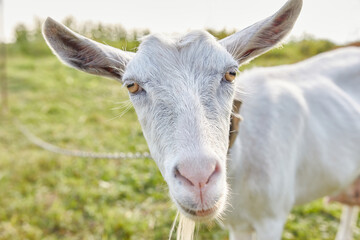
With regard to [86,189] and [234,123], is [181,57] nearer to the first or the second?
[234,123]

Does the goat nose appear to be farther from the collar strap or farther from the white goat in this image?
the collar strap

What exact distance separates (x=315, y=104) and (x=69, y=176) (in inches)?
149

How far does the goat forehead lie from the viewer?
1578 mm

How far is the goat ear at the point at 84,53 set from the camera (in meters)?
1.67

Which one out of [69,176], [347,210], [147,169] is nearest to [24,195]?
[69,176]

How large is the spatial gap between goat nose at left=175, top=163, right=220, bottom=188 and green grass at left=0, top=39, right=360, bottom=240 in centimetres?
75

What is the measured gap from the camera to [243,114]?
233cm

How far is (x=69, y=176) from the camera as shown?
4820 millimetres

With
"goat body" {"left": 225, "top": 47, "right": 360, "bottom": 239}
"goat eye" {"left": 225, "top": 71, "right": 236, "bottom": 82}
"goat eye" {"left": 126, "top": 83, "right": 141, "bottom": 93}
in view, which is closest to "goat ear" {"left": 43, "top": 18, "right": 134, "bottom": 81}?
"goat eye" {"left": 126, "top": 83, "right": 141, "bottom": 93}

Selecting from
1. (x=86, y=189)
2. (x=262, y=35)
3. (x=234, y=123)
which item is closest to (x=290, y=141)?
(x=234, y=123)

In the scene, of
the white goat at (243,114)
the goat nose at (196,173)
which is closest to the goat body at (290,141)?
the white goat at (243,114)

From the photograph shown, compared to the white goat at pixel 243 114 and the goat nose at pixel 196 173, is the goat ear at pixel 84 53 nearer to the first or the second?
the white goat at pixel 243 114

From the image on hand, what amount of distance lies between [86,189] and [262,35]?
11.6ft

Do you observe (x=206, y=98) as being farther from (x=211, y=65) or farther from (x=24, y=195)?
(x=24, y=195)
